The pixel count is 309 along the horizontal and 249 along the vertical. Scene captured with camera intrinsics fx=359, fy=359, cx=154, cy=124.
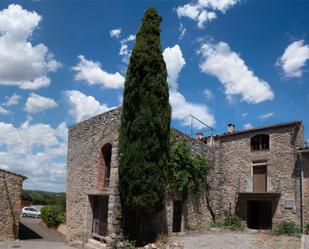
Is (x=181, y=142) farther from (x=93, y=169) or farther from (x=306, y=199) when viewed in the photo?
(x=306, y=199)

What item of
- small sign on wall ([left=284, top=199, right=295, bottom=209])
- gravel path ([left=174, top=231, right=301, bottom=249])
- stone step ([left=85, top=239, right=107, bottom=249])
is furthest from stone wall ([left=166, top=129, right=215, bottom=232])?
small sign on wall ([left=284, top=199, right=295, bottom=209])

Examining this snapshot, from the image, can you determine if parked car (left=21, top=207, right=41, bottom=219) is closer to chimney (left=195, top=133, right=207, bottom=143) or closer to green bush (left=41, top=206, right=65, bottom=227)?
green bush (left=41, top=206, right=65, bottom=227)

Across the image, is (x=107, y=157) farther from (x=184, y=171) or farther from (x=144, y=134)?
(x=184, y=171)

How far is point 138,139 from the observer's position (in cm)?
1234

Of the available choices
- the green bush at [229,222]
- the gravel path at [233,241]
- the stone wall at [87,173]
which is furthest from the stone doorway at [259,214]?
the stone wall at [87,173]

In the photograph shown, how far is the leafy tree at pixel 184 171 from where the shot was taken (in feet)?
50.1

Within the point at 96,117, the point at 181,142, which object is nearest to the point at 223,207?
the point at 181,142

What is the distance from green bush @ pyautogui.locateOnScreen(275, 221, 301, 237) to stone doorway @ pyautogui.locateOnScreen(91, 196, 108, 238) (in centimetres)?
791

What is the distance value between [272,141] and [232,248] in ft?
25.4

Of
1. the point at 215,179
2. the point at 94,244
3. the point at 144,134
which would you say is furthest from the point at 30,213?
the point at 144,134

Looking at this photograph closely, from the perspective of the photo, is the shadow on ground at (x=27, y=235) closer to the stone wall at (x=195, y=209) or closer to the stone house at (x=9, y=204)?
the stone house at (x=9, y=204)

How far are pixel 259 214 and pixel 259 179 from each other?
2092mm

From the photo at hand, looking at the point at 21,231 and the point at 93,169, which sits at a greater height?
the point at 93,169

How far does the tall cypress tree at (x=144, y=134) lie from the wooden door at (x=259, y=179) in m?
7.43
